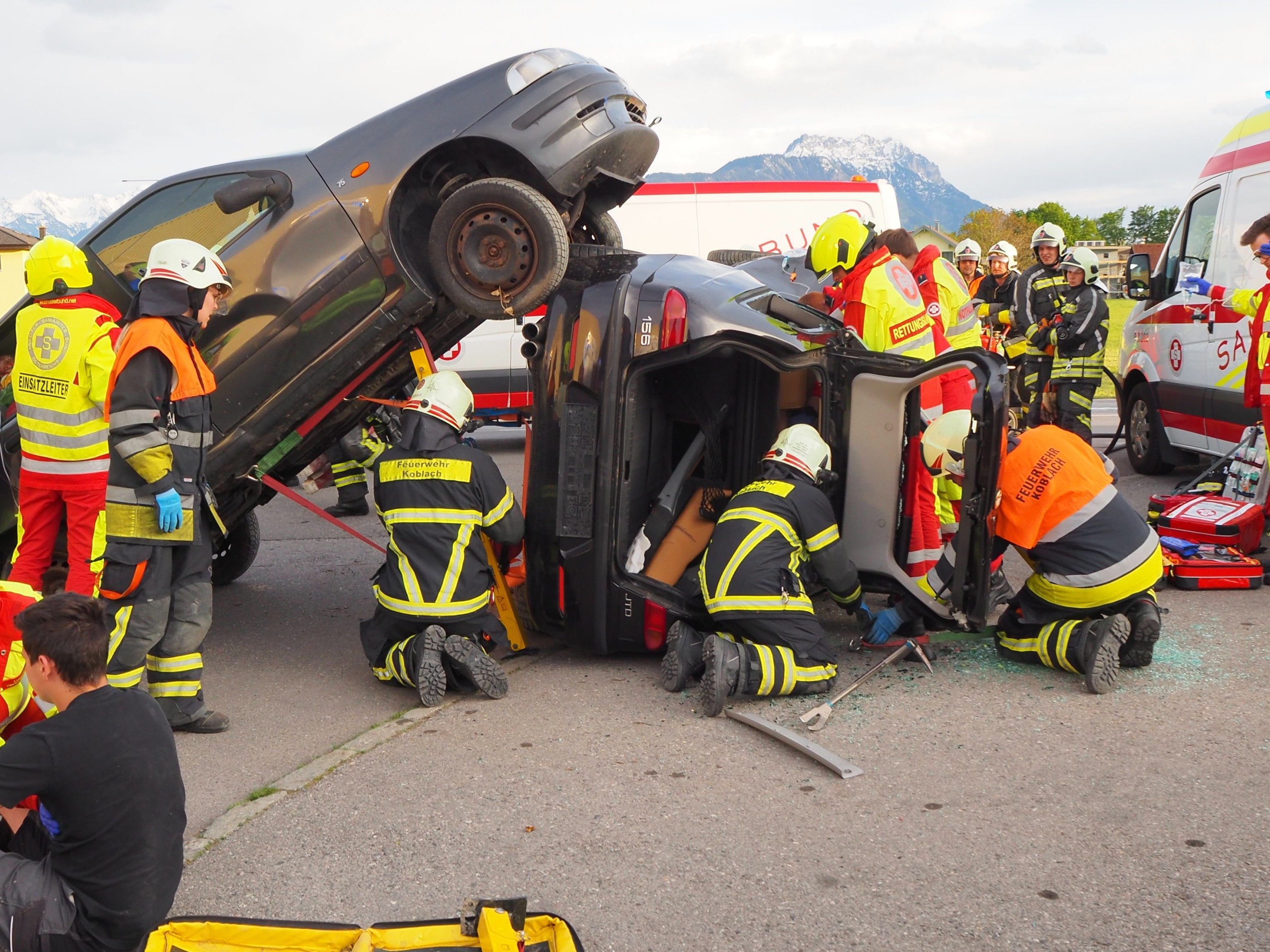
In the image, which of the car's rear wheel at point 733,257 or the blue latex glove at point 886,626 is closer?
the blue latex glove at point 886,626

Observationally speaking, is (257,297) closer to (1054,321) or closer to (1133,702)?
(1133,702)

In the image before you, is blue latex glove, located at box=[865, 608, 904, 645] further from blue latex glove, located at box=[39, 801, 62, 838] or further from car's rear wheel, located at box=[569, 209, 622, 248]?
blue latex glove, located at box=[39, 801, 62, 838]

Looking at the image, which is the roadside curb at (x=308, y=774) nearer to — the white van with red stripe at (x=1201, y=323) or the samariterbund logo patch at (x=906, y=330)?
the samariterbund logo patch at (x=906, y=330)

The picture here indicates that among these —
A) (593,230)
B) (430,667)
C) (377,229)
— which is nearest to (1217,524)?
(593,230)

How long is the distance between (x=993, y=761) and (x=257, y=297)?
11.6 feet

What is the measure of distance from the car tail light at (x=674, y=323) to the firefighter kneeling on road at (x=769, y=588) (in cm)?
63

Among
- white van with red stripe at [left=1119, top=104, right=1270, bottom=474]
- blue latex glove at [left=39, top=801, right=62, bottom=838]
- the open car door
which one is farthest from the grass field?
blue latex glove at [left=39, top=801, right=62, bottom=838]

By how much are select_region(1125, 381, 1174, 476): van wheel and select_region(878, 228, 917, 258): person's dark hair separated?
3.63 m

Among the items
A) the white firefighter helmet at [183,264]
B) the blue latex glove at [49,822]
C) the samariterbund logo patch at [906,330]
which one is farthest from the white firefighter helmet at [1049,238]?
the blue latex glove at [49,822]

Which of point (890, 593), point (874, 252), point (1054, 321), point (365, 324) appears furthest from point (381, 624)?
point (1054, 321)

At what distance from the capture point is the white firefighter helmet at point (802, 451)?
4812 millimetres

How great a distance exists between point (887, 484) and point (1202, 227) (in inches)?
185

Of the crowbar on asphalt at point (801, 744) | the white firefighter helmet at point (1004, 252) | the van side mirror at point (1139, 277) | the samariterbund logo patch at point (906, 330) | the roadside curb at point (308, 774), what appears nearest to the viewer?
the roadside curb at point (308, 774)

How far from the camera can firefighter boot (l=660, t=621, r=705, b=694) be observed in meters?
4.64
